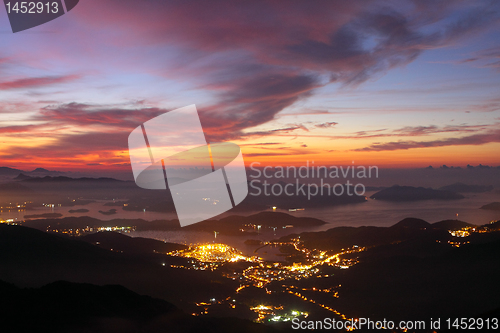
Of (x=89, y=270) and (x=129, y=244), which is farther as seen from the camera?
(x=129, y=244)

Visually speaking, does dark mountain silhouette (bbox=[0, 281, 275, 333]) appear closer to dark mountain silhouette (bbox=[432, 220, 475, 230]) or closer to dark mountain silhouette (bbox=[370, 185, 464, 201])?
dark mountain silhouette (bbox=[432, 220, 475, 230])

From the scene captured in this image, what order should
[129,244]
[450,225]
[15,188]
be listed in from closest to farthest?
[129,244] → [450,225] → [15,188]

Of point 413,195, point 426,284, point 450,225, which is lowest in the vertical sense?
point 413,195

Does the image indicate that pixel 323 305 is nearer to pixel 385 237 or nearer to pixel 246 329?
pixel 246 329

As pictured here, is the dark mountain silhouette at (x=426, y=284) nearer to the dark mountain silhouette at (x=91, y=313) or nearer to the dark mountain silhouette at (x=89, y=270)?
the dark mountain silhouette at (x=91, y=313)

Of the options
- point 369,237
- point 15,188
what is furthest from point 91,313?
point 15,188

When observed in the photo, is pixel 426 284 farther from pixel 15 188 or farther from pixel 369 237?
pixel 15 188

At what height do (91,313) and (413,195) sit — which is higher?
(91,313)

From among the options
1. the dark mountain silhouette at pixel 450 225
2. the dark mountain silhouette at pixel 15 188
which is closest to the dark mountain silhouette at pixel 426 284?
the dark mountain silhouette at pixel 450 225
